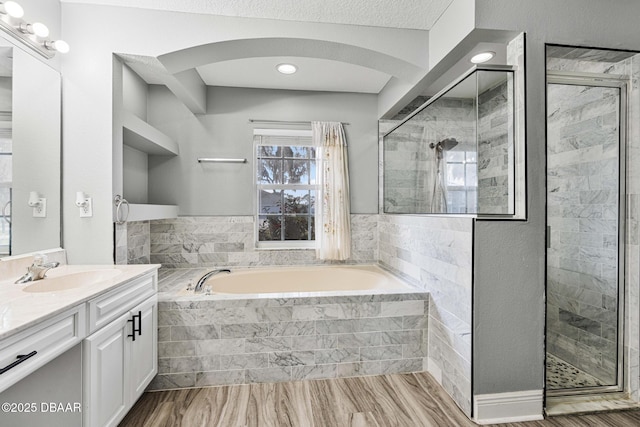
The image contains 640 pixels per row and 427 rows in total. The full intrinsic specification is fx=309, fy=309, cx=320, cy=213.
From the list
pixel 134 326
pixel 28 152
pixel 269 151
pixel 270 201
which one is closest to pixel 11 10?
pixel 28 152

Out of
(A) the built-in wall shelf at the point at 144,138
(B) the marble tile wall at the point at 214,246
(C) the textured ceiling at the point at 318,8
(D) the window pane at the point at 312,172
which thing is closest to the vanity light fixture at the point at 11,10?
(C) the textured ceiling at the point at 318,8

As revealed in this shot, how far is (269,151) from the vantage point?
11.2 ft

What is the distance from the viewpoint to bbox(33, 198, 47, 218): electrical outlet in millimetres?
1848

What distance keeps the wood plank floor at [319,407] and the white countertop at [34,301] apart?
33.9 inches

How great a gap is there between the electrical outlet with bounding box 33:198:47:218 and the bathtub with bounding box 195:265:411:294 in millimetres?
1371

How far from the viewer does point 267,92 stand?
3279mm

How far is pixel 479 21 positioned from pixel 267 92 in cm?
212

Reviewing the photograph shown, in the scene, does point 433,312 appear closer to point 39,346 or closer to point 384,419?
point 384,419

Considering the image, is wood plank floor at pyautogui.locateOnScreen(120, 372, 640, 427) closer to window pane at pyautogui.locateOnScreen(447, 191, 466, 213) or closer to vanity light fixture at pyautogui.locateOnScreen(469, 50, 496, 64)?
window pane at pyautogui.locateOnScreen(447, 191, 466, 213)

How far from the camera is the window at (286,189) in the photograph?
Answer: 134 inches

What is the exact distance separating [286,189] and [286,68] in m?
1.22

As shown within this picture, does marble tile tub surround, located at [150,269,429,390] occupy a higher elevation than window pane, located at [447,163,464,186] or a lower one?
lower

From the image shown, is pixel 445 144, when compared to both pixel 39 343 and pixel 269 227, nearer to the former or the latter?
pixel 269 227

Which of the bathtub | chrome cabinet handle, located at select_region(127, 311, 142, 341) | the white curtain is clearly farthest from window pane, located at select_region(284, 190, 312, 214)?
chrome cabinet handle, located at select_region(127, 311, 142, 341)
